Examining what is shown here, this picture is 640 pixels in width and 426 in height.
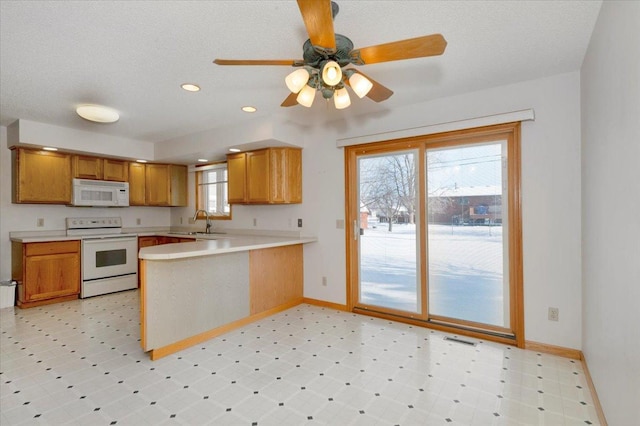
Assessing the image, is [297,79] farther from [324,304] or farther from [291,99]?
[324,304]

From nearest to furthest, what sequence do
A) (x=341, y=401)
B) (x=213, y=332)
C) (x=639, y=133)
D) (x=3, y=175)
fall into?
(x=639, y=133) → (x=341, y=401) → (x=213, y=332) → (x=3, y=175)

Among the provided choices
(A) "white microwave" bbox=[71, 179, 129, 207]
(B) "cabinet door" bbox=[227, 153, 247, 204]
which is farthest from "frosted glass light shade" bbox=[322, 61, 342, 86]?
(A) "white microwave" bbox=[71, 179, 129, 207]

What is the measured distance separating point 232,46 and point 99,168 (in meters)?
3.77

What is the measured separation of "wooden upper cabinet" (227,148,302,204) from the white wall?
9.70 feet

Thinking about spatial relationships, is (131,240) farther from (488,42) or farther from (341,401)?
(488,42)

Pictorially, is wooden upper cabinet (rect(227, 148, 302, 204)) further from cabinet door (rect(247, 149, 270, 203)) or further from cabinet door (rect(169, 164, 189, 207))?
cabinet door (rect(169, 164, 189, 207))

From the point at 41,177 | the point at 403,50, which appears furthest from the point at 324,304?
the point at 41,177

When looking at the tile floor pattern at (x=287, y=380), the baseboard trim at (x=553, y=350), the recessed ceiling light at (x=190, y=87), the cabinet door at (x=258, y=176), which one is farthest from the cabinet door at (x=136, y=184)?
the baseboard trim at (x=553, y=350)

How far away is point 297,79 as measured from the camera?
1792 millimetres

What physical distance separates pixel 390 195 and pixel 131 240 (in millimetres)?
3984

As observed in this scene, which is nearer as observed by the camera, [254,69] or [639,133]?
[639,133]

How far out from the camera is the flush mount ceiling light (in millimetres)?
3207

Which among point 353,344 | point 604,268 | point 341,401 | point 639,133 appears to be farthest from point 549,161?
point 341,401

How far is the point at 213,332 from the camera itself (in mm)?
3166
